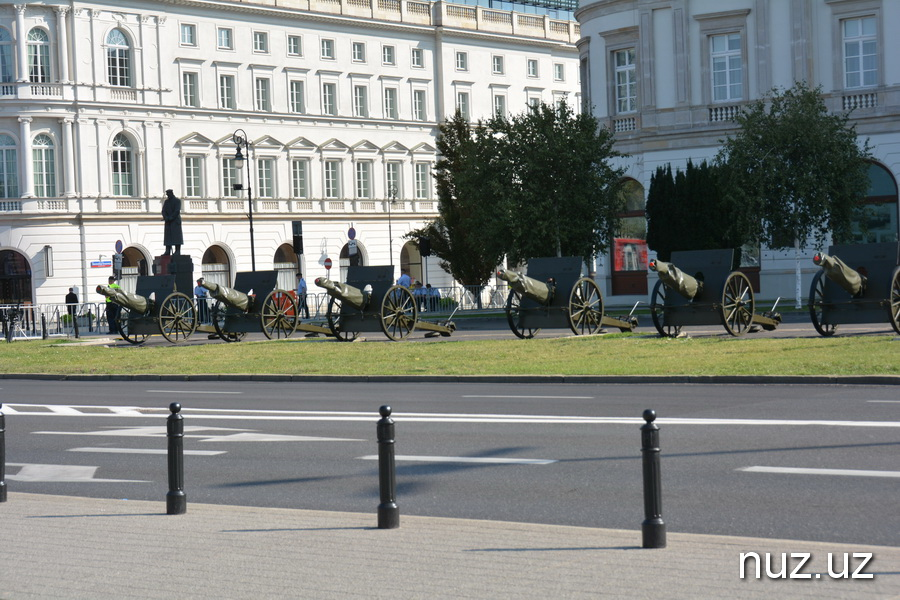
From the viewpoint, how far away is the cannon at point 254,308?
3538cm

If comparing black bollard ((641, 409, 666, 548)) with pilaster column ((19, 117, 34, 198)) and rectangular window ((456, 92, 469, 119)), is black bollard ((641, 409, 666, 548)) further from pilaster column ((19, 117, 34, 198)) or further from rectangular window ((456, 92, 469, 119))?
rectangular window ((456, 92, 469, 119))

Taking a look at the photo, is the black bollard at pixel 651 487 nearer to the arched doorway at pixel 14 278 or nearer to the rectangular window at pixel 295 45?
the arched doorway at pixel 14 278

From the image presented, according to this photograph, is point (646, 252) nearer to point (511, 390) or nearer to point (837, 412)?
point (511, 390)

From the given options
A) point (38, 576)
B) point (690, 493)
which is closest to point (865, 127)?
point (690, 493)

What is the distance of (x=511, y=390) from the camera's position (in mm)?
19938

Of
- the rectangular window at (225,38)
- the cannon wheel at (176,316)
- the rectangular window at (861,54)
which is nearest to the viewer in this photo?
the cannon wheel at (176,316)

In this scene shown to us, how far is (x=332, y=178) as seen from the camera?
267ft

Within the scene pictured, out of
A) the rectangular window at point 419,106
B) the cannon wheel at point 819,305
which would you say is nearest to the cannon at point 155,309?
the cannon wheel at point 819,305

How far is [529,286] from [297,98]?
51892 millimetres

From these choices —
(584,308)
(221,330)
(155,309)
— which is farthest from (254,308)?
(584,308)

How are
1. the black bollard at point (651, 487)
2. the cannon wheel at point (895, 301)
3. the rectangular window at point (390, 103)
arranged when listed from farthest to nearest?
1. the rectangular window at point (390, 103)
2. the cannon wheel at point (895, 301)
3. the black bollard at point (651, 487)

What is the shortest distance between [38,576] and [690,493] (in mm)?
4834

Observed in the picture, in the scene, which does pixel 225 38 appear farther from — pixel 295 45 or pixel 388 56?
pixel 388 56

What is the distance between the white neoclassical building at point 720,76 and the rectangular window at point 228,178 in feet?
97.9
